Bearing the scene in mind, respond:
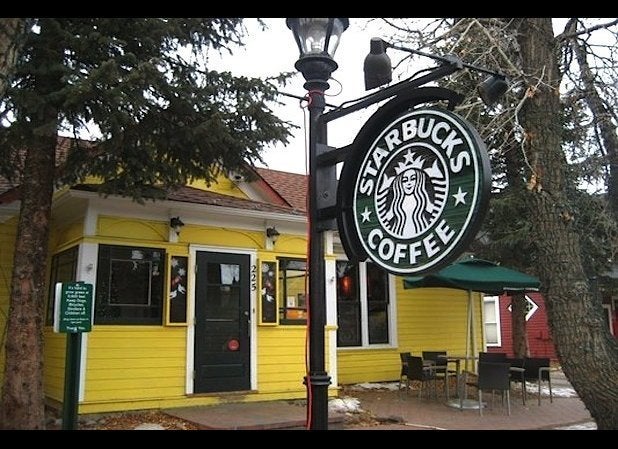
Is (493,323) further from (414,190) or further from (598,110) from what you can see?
(414,190)

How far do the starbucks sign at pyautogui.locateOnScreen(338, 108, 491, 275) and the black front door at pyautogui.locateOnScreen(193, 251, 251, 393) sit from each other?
17.5ft

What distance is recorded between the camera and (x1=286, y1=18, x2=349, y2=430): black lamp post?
4.13m

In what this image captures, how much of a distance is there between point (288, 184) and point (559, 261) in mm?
8337

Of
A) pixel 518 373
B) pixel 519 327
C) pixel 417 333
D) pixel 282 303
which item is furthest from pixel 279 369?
pixel 519 327

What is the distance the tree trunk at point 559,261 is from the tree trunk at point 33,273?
216 inches

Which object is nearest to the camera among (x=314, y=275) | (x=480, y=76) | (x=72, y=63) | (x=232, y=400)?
(x=314, y=275)

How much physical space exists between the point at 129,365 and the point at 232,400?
1.61 meters

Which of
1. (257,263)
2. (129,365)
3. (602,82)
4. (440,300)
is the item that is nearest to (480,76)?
(602,82)

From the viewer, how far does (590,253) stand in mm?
12547

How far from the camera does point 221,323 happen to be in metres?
9.23

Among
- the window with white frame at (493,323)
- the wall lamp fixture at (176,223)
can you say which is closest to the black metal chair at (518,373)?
the wall lamp fixture at (176,223)

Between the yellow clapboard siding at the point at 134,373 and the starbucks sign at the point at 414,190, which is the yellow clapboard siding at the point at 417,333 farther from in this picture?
the starbucks sign at the point at 414,190

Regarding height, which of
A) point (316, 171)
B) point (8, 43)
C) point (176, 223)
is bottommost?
point (316, 171)

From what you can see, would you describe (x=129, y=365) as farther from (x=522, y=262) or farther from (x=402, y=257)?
(x=522, y=262)
